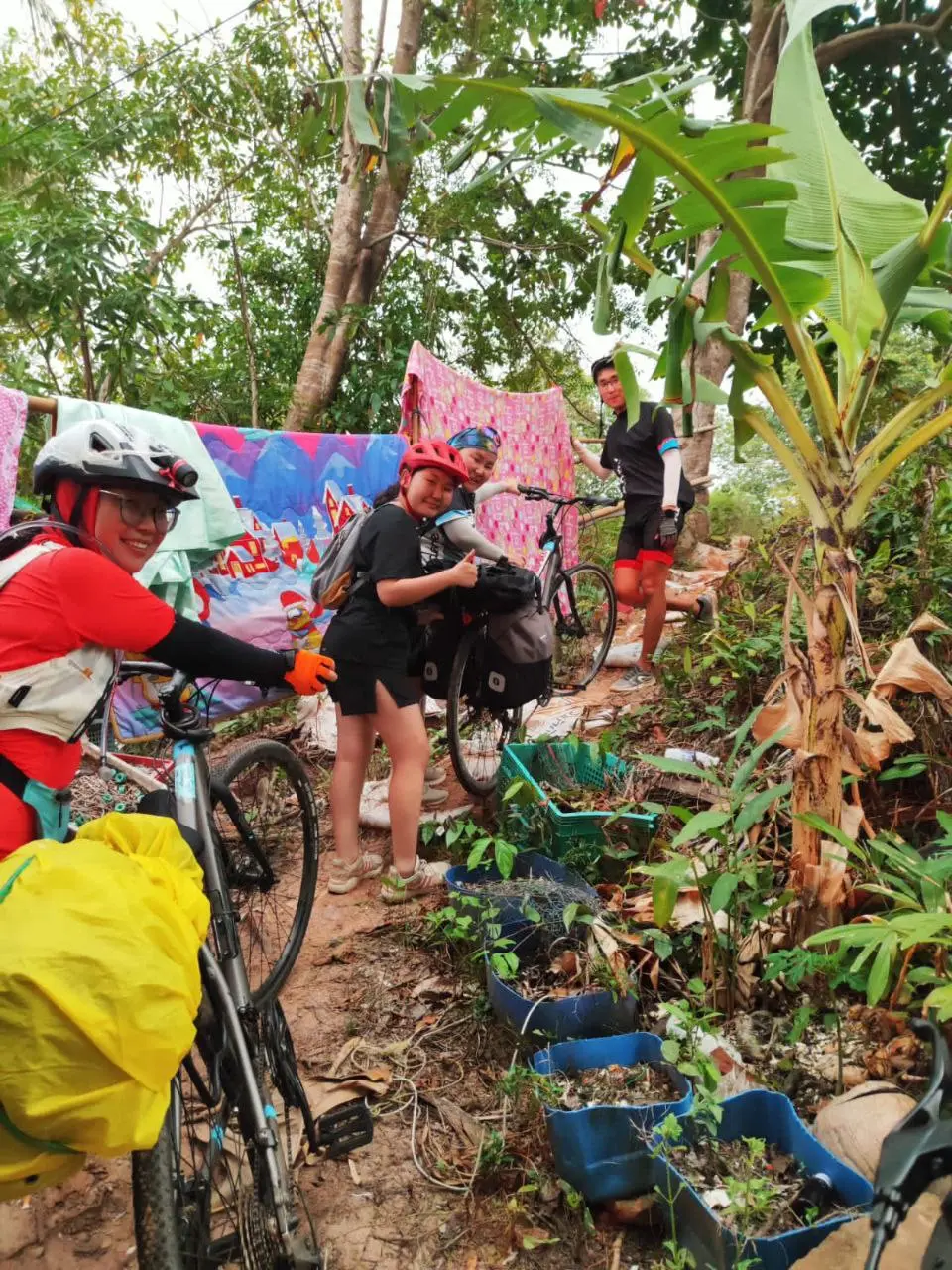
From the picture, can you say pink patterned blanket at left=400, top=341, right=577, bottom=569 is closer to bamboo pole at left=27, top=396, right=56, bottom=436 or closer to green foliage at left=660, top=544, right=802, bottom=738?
green foliage at left=660, top=544, right=802, bottom=738

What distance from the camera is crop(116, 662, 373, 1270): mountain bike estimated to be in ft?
4.50

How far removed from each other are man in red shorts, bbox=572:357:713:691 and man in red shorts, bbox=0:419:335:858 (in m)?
2.96

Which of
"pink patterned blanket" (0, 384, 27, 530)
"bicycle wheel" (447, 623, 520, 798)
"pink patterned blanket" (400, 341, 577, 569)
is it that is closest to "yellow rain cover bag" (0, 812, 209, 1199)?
"bicycle wheel" (447, 623, 520, 798)

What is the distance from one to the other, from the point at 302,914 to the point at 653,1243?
5.01 feet

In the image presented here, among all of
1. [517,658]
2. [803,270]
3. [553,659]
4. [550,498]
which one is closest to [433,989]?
[517,658]

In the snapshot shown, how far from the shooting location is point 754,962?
6.82ft

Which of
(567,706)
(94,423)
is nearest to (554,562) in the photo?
(567,706)

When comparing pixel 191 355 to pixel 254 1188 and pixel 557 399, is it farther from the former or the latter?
pixel 254 1188

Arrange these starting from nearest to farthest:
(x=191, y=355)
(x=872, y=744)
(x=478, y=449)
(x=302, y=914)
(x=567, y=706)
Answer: (x=872, y=744) < (x=302, y=914) < (x=478, y=449) < (x=567, y=706) < (x=191, y=355)

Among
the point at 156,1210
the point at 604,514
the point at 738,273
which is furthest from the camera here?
the point at 738,273

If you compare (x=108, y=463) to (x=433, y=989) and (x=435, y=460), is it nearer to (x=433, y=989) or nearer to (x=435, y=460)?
(x=435, y=460)

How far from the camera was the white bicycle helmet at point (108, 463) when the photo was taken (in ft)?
5.42

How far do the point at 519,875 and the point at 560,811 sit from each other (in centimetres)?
37

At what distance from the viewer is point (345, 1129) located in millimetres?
1803
